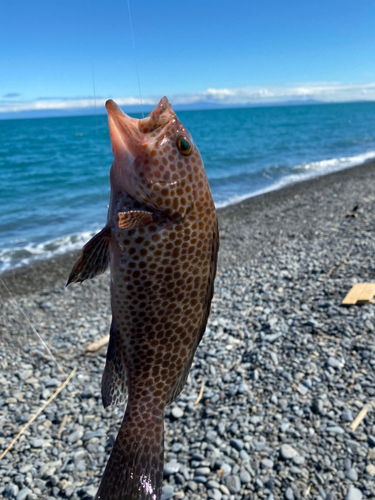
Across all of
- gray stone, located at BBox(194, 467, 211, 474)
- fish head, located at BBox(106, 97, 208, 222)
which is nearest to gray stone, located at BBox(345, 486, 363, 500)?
gray stone, located at BBox(194, 467, 211, 474)

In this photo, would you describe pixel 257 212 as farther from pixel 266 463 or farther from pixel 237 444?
pixel 266 463

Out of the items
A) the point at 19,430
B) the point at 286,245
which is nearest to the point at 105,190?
the point at 286,245

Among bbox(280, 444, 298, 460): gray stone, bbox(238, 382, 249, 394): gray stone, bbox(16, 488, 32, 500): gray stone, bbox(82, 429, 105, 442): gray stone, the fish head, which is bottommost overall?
bbox(82, 429, 105, 442): gray stone

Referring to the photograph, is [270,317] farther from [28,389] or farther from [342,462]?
[28,389]

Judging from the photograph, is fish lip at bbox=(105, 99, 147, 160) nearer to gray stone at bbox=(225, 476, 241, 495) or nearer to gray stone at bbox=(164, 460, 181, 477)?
gray stone at bbox=(225, 476, 241, 495)

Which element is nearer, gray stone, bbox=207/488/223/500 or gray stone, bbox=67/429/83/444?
gray stone, bbox=207/488/223/500

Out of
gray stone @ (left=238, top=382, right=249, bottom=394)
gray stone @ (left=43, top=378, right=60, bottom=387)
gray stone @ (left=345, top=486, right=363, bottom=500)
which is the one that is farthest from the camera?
gray stone @ (left=43, top=378, right=60, bottom=387)

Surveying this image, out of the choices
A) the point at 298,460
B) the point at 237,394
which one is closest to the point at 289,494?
the point at 298,460
